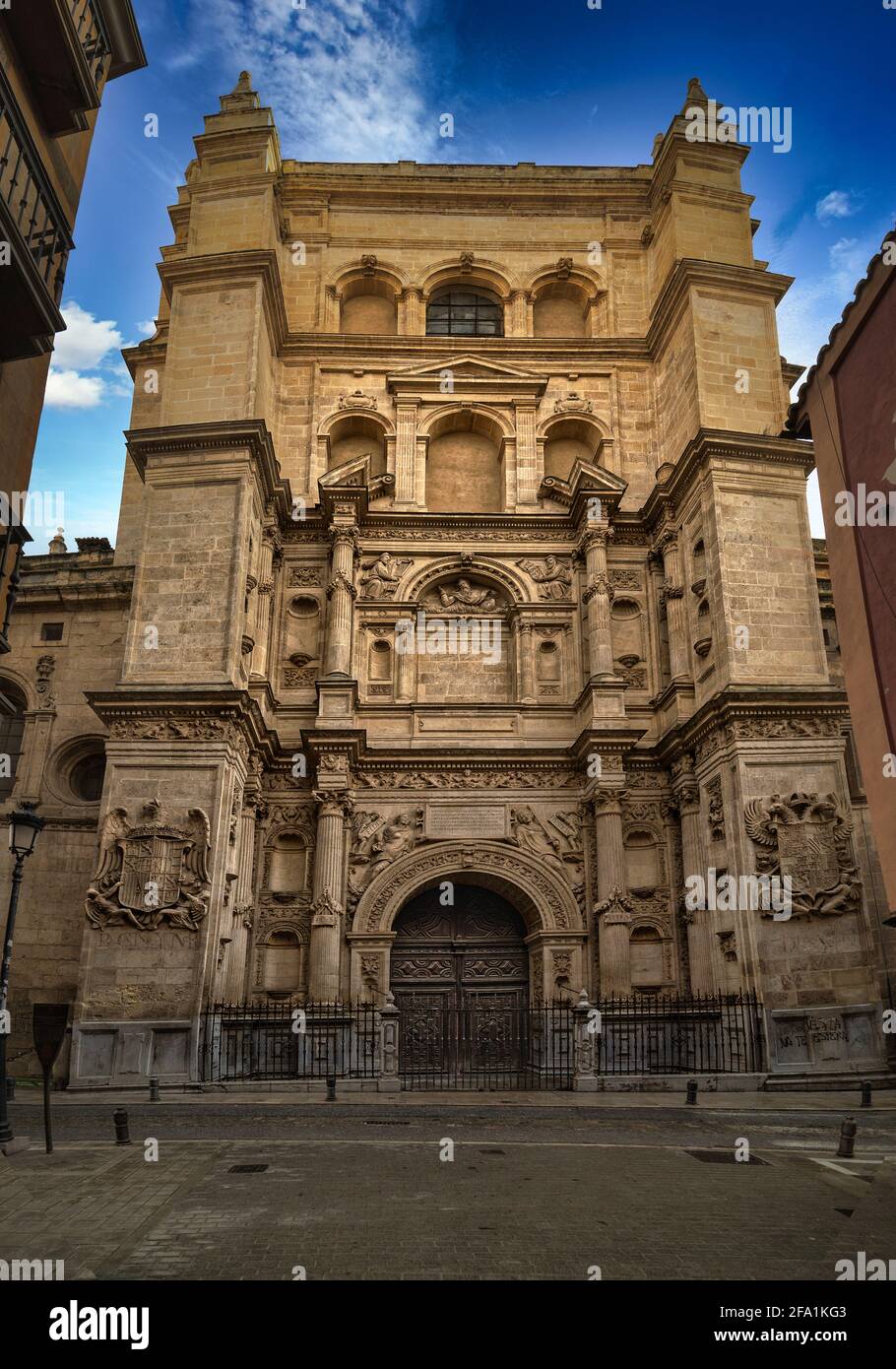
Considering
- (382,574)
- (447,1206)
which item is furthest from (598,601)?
(447,1206)

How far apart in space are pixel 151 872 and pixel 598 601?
11.3 m

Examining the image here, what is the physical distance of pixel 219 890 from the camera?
18500mm

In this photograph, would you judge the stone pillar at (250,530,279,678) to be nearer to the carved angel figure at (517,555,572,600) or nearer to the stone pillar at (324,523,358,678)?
the stone pillar at (324,523,358,678)

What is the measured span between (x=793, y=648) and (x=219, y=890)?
Result: 39.6ft

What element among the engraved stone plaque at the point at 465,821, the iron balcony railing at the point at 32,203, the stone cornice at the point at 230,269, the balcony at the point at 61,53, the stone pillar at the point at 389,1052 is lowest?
the stone pillar at the point at 389,1052

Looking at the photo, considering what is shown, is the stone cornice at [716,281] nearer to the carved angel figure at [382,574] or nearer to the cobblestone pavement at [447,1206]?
the carved angel figure at [382,574]

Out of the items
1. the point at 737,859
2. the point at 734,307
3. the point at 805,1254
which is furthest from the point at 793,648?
the point at 805,1254

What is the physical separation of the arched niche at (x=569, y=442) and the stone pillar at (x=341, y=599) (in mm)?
Result: 5794

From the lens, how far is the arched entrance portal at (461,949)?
2150 cm

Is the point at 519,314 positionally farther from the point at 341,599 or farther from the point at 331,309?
the point at 341,599

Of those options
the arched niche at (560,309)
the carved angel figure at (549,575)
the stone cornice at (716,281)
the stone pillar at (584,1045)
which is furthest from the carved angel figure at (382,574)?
the stone pillar at (584,1045)

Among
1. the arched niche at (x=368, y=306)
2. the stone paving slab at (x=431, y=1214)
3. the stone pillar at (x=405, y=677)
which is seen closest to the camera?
the stone paving slab at (x=431, y=1214)
